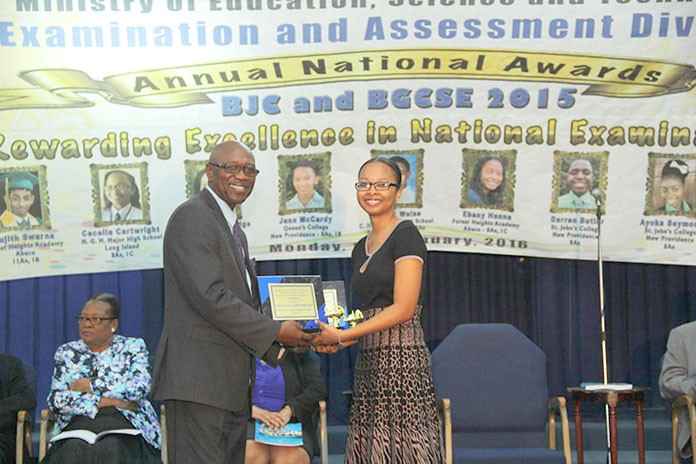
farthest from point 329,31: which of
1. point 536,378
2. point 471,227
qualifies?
point 536,378

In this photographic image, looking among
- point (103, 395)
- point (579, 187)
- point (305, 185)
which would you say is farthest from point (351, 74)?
point (103, 395)

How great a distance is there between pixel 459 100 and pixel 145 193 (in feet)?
→ 6.83

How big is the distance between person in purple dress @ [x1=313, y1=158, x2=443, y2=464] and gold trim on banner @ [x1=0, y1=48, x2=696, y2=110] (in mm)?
2073

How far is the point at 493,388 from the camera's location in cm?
Result: 543

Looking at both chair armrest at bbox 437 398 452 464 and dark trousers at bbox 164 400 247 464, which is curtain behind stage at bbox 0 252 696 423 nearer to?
chair armrest at bbox 437 398 452 464

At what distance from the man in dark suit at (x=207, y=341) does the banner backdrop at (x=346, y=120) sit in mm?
2215

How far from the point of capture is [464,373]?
5480 mm

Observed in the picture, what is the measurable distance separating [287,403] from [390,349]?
5.38 ft

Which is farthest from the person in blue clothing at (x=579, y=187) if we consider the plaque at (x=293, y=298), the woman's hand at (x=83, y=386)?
the woman's hand at (x=83, y=386)

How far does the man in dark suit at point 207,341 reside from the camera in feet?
11.1

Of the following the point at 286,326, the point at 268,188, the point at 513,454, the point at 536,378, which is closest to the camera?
the point at 286,326

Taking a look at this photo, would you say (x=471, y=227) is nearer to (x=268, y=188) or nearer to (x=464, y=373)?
(x=464, y=373)

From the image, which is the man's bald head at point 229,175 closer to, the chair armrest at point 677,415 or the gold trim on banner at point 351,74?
the gold trim on banner at point 351,74

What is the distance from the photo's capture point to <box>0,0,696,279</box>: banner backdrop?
5.66 meters
